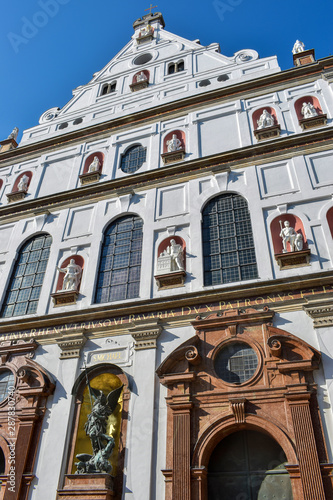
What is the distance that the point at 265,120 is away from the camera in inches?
646

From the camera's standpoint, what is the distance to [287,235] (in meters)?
12.6

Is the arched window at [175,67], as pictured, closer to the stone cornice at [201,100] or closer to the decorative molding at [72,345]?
the stone cornice at [201,100]

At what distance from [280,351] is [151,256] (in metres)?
5.42

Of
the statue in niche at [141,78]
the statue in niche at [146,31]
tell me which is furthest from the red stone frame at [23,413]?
the statue in niche at [146,31]

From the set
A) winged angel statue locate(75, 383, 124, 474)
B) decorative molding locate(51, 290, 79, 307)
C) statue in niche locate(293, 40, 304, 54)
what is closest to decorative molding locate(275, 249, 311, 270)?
winged angel statue locate(75, 383, 124, 474)

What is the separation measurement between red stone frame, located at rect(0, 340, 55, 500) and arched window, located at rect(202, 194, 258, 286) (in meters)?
5.88

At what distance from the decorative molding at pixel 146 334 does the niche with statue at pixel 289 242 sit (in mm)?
4035

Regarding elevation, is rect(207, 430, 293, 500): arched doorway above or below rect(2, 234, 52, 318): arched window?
below

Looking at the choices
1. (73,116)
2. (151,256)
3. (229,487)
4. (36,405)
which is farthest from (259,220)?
(73,116)

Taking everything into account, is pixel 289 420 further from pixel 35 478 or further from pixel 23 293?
pixel 23 293

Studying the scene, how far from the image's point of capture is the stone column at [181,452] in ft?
32.0

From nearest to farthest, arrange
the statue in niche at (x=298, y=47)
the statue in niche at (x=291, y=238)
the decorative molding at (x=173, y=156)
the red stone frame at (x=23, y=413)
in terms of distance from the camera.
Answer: the red stone frame at (x=23, y=413) < the statue in niche at (x=291, y=238) < the decorative molding at (x=173, y=156) < the statue in niche at (x=298, y=47)

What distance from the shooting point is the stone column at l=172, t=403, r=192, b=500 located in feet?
32.0

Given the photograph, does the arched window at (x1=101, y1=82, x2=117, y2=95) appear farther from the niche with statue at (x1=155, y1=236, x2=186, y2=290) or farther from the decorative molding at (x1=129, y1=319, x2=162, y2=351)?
the decorative molding at (x1=129, y1=319, x2=162, y2=351)
